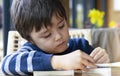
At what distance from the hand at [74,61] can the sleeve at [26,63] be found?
0.07 feet

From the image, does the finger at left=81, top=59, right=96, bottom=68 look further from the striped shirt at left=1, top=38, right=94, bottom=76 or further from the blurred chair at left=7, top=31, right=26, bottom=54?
the blurred chair at left=7, top=31, right=26, bottom=54

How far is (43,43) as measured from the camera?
83 cm

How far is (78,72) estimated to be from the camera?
651mm

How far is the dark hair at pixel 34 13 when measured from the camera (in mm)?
772

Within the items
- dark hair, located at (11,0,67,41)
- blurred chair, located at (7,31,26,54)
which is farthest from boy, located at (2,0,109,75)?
blurred chair, located at (7,31,26,54)

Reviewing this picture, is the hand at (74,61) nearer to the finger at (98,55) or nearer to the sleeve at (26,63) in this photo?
the sleeve at (26,63)

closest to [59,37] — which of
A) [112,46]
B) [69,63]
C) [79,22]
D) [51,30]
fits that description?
[51,30]

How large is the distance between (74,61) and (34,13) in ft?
0.65

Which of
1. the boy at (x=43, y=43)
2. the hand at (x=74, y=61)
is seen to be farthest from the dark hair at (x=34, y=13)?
the hand at (x=74, y=61)

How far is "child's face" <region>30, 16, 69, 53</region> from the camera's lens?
78 centimetres

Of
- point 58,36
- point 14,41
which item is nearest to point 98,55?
point 58,36

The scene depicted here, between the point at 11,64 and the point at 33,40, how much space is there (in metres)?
0.14

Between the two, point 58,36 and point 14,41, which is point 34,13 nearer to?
point 58,36

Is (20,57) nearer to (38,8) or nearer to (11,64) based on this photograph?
(11,64)
